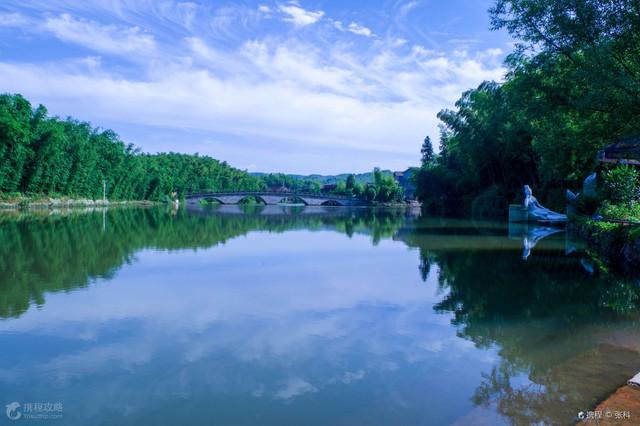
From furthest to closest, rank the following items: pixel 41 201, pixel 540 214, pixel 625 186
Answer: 1. pixel 41 201
2. pixel 540 214
3. pixel 625 186

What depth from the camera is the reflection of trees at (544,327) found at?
12.1 ft

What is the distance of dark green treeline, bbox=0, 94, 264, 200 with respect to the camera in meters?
37.2

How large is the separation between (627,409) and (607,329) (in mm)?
2622

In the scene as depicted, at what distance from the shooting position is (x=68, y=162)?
152 ft

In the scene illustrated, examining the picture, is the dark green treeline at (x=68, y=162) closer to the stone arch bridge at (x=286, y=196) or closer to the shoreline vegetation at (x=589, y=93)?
the stone arch bridge at (x=286, y=196)

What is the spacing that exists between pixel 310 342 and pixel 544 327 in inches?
106

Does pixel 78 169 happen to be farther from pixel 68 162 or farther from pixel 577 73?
pixel 577 73

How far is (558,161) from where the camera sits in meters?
15.2

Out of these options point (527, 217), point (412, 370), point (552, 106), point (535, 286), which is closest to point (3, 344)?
point (412, 370)

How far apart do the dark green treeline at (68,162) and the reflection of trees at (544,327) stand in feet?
120

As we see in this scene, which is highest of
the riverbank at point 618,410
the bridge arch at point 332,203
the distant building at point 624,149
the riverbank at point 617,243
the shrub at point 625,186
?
the distant building at point 624,149

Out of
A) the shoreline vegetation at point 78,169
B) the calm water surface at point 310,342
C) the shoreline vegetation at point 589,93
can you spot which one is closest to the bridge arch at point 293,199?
the shoreline vegetation at point 78,169

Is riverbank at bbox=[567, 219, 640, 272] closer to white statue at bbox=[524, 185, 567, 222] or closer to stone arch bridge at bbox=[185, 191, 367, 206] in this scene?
white statue at bbox=[524, 185, 567, 222]

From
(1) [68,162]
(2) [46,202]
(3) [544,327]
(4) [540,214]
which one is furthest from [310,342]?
(1) [68,162]
